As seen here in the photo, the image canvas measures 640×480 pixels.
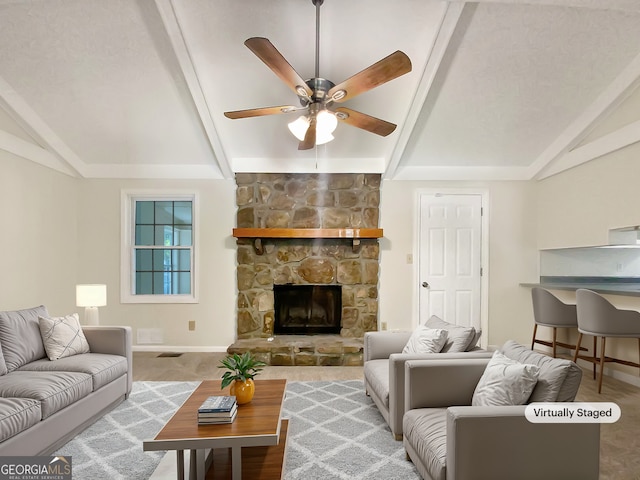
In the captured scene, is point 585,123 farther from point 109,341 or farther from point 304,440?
point 109,341

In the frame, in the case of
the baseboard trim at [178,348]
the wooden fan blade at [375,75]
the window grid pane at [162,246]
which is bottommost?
the baseboard trim at [178,348]

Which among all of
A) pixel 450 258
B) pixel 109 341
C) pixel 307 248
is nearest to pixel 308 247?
pixel 307 248

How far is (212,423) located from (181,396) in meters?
1.66

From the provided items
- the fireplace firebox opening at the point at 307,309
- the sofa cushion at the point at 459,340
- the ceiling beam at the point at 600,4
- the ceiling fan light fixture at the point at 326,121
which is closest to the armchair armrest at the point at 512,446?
the sofa cushion at the point at 459,340

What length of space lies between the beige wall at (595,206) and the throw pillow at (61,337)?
4.90 metres

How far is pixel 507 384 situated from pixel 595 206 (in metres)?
3.25

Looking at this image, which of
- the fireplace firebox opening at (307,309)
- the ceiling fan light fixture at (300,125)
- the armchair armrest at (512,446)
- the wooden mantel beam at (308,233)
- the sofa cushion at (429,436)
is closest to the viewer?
the armchair armrest at (512,446)

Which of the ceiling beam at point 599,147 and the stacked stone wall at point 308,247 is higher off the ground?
the ceiling beam at point 599,147

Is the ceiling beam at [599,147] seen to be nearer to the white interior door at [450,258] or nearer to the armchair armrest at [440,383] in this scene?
the white interior door at [450,258]

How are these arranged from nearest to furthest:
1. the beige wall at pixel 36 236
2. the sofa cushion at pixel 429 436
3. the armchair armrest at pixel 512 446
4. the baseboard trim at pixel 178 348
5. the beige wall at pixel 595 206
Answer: the armchair armrest at pixel 512 446 → the sofa cushion at pixel 429 436 → the beige wall at pixel 595 206 → the beige wall at pixel 36 236 → the baseboard trim at pixel 178 348

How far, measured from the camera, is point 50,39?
312 centimetres

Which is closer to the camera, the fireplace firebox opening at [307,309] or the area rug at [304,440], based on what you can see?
the area rug at [304,440]

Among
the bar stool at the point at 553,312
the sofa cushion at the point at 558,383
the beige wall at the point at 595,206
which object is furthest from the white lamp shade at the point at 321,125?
the bar stool at the point at 553,312

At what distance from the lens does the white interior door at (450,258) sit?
5137 millimetres
